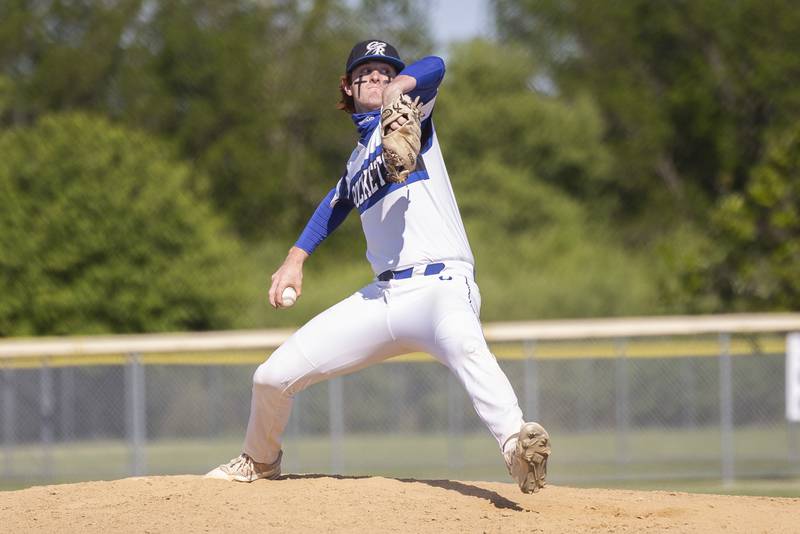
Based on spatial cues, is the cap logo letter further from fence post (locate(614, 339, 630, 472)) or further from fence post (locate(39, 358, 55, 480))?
fence post (locate(39, 358, 55, 480))

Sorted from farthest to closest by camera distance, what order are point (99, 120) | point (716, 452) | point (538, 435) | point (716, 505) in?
point (99, 120)
point (716, 452)
point (716, 505)
point (538, 435)

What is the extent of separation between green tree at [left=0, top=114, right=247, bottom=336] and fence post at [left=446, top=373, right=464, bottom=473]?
7.16 meters

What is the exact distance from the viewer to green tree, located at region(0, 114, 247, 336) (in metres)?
18.7

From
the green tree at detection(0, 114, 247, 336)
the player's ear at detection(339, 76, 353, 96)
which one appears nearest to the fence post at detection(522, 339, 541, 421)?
the player's ear at detection(339, 76, 353, 96)

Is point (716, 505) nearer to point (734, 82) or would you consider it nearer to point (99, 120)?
point (99, 120)

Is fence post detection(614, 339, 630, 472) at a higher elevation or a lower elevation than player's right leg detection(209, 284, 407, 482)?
lower

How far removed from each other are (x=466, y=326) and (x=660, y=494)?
4.87 ft

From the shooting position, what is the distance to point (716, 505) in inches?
211

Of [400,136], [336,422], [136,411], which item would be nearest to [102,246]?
[136,411]

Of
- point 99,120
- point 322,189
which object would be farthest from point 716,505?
point 322,189

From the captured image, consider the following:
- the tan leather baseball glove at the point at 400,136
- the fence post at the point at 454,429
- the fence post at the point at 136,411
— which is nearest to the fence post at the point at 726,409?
the fence post at the point at 454,429

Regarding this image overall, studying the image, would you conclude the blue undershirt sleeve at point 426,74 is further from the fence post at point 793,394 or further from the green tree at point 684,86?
the green tree at point 684,86

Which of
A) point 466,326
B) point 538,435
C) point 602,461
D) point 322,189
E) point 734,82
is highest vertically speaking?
point 734,82

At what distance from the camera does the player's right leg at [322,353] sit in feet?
16.8
